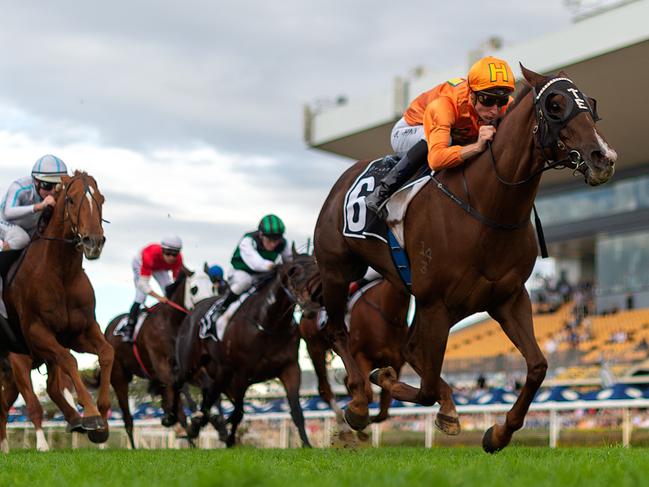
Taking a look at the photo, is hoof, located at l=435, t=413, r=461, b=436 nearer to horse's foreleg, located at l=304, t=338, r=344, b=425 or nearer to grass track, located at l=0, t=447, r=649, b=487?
grass track, located at l=0, t=447, r=649, b=487

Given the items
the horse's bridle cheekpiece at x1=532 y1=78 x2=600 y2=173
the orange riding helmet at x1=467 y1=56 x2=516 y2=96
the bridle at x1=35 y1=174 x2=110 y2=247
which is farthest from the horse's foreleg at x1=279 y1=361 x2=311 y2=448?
the horse's bridle cheekpiece at x1=532 y1=78 x2=600 y2=173

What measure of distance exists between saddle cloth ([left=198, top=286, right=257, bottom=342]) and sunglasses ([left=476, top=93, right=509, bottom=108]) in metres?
4.97

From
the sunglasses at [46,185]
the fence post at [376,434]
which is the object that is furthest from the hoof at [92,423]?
the fence post at [376,434]

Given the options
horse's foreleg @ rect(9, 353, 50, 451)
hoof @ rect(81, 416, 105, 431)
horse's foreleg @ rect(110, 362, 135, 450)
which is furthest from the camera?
horse's foreleg @ rect(110, 362, 135, 450)

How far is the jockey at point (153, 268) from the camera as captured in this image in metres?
12.1

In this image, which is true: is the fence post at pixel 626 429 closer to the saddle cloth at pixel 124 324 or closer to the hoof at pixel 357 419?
the hoof at pixel 357 419

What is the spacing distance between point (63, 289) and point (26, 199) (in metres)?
1.02

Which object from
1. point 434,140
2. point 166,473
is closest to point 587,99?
point 434,140

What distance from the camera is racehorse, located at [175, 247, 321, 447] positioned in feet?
30.9

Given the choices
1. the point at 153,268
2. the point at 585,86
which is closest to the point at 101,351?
the point at 153,268

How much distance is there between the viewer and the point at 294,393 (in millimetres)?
9539

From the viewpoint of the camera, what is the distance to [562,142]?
502 centimetres

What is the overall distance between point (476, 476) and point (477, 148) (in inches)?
94.5

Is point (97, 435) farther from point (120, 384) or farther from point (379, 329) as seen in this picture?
point (120, 384)
